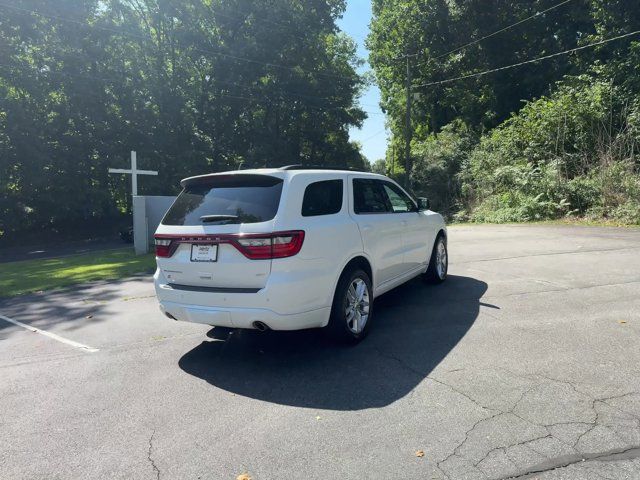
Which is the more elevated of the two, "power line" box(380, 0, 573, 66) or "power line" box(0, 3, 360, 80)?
"power line" box(380, 0, 573, 66)

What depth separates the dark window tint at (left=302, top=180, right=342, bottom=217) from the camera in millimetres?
4715

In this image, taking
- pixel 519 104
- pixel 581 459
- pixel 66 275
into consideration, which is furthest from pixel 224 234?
pixel 519 104

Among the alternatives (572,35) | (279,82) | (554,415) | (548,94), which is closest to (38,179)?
(279,82)

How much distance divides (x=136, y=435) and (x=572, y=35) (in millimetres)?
36687

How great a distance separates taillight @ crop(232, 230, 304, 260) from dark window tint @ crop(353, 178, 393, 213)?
1250mm

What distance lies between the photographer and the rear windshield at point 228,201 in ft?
14.8

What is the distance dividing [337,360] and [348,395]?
2.54ft

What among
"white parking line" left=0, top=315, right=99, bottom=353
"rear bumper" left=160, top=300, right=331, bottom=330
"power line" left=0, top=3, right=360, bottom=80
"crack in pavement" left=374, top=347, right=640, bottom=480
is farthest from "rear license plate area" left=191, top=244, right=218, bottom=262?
"power line" left=0, top=3, right=360, bottom=80

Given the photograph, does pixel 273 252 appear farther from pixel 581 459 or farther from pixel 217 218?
pixel 581 459

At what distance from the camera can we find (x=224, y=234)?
4461 mm

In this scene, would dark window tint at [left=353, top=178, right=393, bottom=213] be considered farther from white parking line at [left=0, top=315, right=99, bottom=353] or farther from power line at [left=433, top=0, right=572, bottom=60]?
power line at [left=433, top=0, right=572, bottom=60]

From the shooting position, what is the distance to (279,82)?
120ft

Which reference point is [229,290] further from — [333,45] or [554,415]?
[333,45]

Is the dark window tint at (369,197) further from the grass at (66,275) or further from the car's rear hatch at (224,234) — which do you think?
the grass at (66,275)
